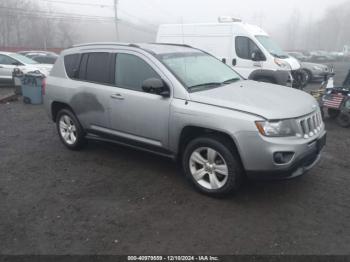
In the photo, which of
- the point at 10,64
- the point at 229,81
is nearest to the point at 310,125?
the point at 229,81

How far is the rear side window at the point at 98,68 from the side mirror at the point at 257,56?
611 cm

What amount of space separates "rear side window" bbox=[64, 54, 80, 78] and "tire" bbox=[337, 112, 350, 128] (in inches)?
219

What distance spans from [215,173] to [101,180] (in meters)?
1.62

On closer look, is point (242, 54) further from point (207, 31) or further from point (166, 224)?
point (166, 224)

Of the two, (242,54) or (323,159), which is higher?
(242,54)

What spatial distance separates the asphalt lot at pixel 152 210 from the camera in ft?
10.7

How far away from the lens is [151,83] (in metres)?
4.17

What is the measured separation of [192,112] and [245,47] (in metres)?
6.98

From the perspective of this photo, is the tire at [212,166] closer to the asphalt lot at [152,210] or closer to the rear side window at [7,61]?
the asphalt lot at [152,210]

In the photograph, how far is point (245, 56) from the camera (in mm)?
10328

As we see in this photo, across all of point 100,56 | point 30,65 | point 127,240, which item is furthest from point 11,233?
point 30,65

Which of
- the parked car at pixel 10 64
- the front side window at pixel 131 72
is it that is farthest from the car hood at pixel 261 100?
the parked car at pixel 10 64

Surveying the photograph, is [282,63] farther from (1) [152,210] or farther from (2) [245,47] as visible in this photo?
(1) [152,210]

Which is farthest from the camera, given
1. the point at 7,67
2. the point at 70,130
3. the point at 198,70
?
the point at 7,67
